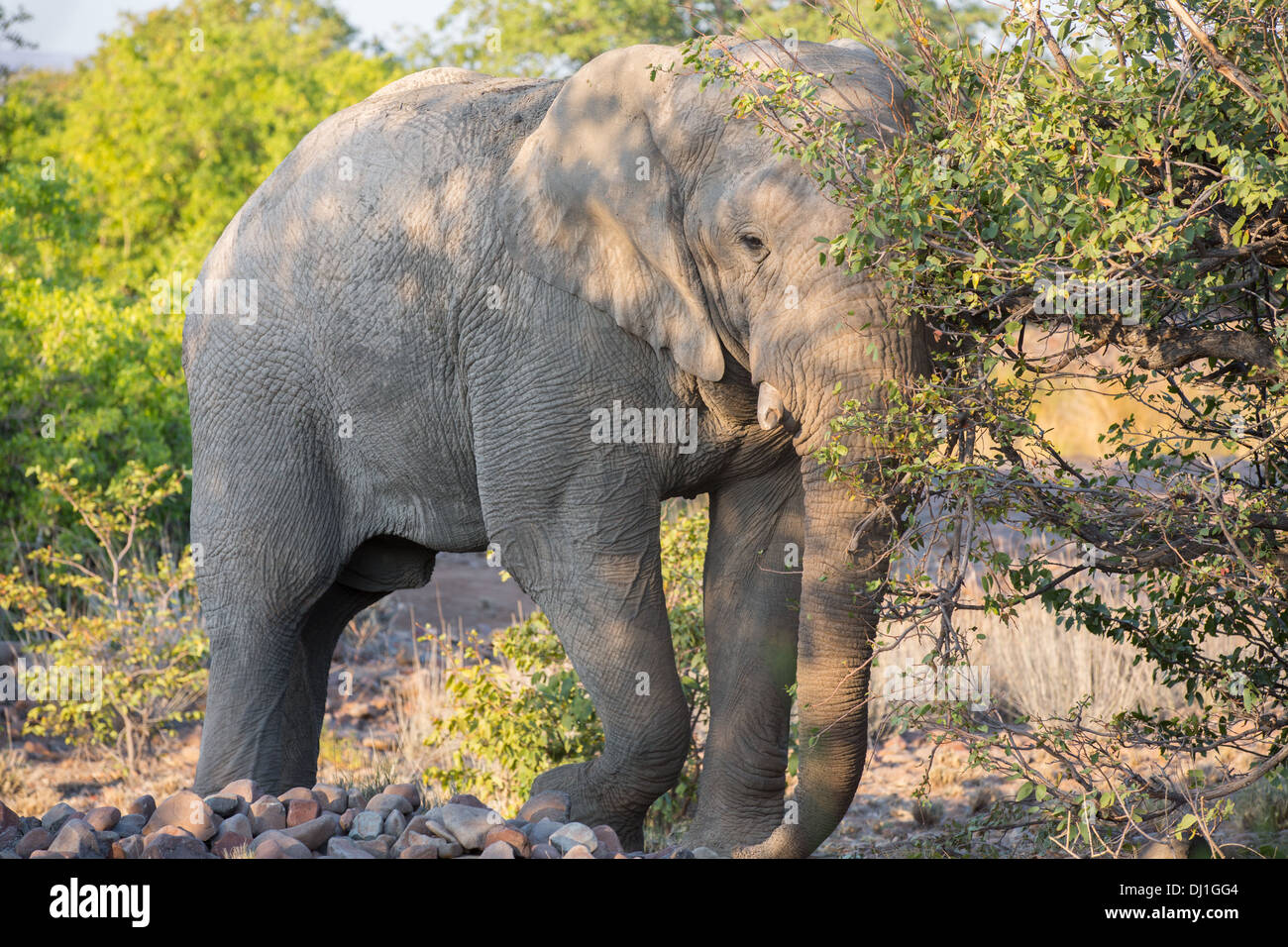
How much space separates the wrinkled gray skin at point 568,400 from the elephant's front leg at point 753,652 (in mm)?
13

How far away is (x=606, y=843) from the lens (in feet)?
17.1

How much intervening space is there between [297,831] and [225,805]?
0.40 metres

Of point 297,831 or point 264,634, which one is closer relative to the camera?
point 297,831

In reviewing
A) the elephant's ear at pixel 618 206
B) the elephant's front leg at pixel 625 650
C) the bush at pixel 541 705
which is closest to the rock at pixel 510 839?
the elephant's front leg at pixel 625 650

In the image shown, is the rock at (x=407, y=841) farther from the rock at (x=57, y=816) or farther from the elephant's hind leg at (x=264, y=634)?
the elephant's hind leg at (x=264, y=634)

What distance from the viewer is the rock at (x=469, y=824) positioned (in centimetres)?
500

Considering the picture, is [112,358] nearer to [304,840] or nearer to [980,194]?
[304,840]

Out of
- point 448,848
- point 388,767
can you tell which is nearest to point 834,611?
point 448,848

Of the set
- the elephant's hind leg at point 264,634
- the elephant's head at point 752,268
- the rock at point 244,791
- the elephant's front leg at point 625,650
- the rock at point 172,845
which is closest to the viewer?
the rock at point 172,845

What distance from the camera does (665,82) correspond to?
18.8ft

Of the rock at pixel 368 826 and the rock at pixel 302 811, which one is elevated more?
the rock at pixel 302 811

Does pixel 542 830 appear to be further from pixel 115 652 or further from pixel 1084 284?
pixel 115 652

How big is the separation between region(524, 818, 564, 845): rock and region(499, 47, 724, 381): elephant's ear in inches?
66.6

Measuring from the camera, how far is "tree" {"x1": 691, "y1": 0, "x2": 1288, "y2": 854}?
425cm
